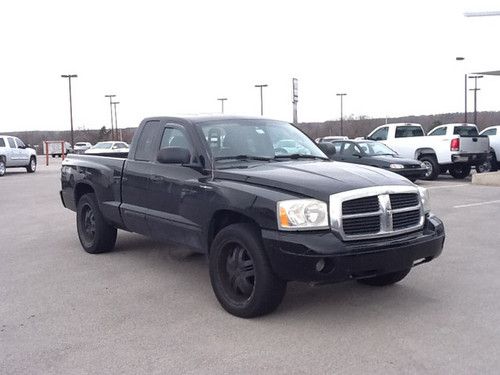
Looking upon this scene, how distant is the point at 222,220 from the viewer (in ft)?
18.0

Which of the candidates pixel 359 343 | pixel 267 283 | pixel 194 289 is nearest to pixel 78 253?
pixel 194 289

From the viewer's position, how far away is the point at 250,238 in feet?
16.1

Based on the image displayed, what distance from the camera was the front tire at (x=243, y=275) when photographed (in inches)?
191

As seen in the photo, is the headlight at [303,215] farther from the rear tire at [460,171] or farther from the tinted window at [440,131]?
the tinted window at [440,131]

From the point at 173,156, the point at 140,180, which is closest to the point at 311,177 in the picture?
the point at 173,156

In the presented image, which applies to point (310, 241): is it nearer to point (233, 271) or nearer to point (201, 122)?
point (233, 271)

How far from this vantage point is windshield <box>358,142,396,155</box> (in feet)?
59.4

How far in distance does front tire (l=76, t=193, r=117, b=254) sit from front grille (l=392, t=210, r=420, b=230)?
13.6ft

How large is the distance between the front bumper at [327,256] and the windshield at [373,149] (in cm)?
1353

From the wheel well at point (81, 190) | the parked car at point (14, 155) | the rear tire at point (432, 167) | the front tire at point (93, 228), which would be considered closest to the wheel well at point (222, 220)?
the front tire at point (93, 228)

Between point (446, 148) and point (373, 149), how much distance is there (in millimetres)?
2941

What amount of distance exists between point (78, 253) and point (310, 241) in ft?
14.7

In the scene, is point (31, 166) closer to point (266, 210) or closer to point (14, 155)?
point (14, 155)

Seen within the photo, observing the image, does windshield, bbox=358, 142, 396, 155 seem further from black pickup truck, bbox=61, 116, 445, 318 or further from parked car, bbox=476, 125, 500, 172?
black pickup truck, bbox=61, 116, 445, 318
